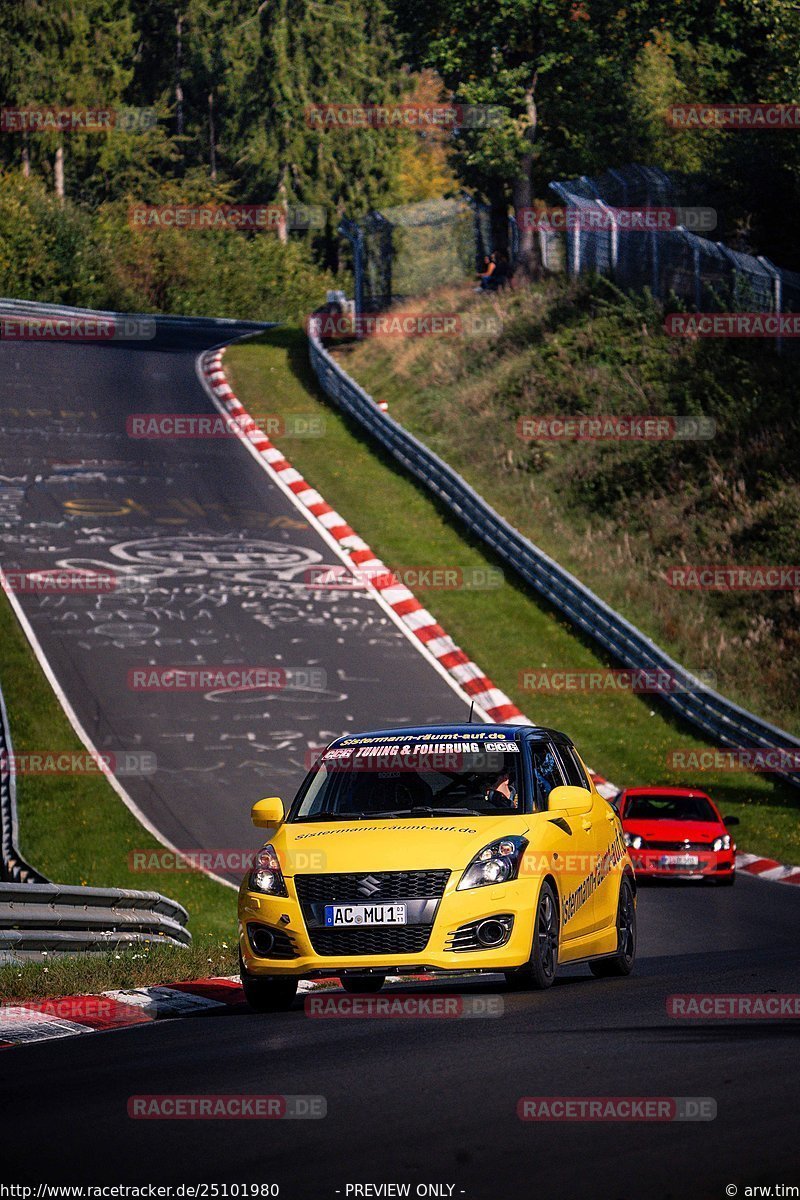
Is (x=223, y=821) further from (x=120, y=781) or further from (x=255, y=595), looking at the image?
(x=255, y=595)

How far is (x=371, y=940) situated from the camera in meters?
9.79

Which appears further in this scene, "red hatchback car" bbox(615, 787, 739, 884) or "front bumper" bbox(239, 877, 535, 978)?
"red hatchback car" bbox(615, 787, 739, 884)

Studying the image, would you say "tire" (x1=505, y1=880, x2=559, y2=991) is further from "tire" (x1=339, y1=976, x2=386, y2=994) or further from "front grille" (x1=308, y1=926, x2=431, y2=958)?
"tire" (x1=339, y1=976, x2=386, y2=994)

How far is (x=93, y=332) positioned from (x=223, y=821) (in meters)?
34.4

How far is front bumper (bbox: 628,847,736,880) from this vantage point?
67.6 ft

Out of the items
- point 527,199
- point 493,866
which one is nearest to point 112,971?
point 493,866

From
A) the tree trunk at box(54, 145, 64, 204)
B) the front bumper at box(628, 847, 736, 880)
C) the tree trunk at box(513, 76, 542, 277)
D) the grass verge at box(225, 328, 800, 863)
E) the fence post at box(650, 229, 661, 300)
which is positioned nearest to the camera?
the front bumper at box(628, 847, 736, 880)

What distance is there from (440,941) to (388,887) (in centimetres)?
42

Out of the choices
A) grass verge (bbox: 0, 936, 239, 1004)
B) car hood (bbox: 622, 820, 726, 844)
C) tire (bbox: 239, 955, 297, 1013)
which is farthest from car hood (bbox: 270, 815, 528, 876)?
car hood (bbox: 622, 820, 726, 844)

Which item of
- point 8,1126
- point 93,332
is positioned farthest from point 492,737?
point 93,332

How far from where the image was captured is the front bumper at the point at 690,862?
2059 centimetres

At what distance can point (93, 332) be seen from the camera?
52750 millimetres

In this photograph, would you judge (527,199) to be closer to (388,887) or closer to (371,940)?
(388,887)

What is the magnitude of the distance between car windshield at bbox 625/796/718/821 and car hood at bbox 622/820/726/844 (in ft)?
0.73
